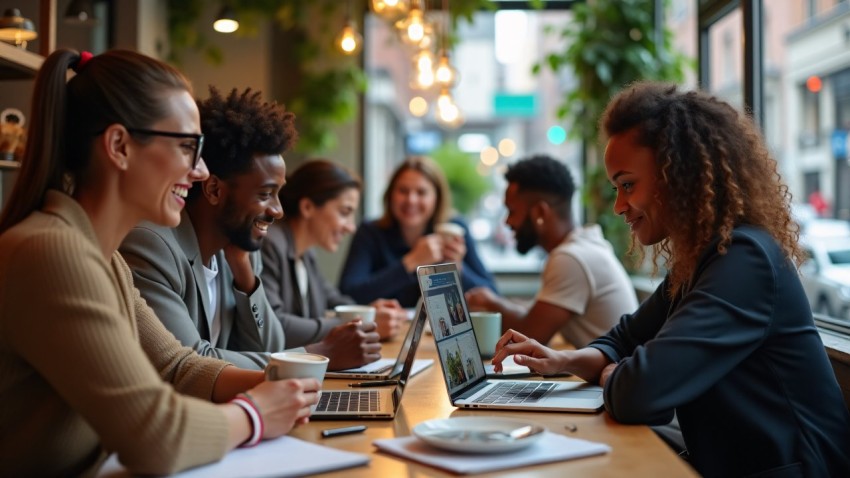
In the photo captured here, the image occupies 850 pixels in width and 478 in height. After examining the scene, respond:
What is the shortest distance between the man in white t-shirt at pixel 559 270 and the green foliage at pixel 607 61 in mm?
2084

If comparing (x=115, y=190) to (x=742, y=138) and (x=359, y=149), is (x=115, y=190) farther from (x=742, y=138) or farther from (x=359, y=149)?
(x=359, y=149)

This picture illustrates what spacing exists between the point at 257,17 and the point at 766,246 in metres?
4.43

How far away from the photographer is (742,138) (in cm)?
175

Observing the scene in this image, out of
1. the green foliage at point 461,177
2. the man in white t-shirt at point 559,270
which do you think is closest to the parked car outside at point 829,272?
the man in white t-shirt at point 559,270

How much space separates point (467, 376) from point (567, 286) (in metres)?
1.02

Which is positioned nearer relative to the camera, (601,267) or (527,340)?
(527,340)

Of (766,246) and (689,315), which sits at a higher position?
(766,246)

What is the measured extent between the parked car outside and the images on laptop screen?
1.47m

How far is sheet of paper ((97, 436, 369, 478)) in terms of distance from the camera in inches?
46.2

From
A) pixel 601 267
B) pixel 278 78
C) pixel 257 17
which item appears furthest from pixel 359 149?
pixel 601 267

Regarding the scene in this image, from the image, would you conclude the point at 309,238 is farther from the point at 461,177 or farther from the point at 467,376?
the point at 461,177

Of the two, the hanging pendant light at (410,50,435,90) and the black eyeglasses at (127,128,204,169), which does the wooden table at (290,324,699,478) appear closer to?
the black eyeglasses at (127,128,204,169)

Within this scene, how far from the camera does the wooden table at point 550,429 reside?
4.00 feet

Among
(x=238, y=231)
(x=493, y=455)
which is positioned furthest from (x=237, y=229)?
(x=493, y=455)
